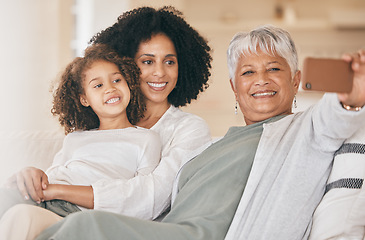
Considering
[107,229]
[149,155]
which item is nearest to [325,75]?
[107,229]

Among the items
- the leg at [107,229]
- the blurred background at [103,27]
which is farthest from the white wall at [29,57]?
the leg at [107,229]

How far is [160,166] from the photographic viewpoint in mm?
1837

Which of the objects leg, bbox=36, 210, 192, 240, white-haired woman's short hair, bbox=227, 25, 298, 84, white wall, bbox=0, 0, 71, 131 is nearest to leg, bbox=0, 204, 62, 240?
leg, bbox=36, 210, 192, 240

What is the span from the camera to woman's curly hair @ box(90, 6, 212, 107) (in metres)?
2.12

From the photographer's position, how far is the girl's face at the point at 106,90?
1.93 metres

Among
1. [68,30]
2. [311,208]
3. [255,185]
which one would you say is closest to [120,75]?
[255,185]

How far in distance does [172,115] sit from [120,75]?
27cm

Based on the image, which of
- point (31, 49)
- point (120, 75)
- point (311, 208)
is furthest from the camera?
point (31, 49)

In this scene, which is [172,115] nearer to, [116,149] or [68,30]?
[116,149]

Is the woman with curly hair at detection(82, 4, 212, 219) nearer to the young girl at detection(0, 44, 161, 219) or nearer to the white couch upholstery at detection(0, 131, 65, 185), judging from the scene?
the young girl at detection(0, 44, 161, 219)

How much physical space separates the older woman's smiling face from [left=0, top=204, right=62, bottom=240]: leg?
79cm

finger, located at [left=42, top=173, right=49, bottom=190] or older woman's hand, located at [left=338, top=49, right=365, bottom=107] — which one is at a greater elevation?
older woman's hand, located at [left=338, top=49, right=365, bottom=107]

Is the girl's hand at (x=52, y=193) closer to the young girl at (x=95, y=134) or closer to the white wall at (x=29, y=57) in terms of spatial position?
the young girl at (x=95, y=134)

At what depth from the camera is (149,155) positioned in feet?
6.09
